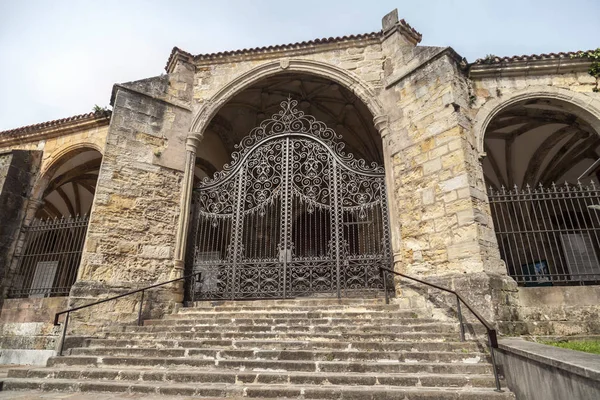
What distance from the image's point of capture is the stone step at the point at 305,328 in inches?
191

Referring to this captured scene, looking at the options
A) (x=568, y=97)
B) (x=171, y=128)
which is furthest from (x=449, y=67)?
(x=171, y=128)

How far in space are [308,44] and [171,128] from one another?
3.69m

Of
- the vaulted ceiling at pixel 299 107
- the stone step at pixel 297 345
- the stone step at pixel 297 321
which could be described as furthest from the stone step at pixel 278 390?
the vaulted ceiling at pixel 299 107

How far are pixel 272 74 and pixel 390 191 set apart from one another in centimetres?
407

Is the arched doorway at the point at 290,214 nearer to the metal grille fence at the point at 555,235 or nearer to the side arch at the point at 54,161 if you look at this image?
the metal grille fence at the point at 555,235

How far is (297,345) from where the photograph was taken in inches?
181

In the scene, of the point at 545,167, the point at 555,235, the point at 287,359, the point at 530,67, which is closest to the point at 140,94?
the point at 287,359

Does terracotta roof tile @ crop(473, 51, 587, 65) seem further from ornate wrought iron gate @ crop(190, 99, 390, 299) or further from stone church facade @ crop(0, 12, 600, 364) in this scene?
ornate wrought iron gate @ crop(190, 99, 390, 299)

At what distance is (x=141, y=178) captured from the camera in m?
7.09

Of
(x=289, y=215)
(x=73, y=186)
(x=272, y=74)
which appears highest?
(x=272, y=74)

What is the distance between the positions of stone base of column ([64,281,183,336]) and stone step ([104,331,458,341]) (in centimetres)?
37

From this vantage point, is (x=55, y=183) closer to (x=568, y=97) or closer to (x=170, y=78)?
(x=170, y=78)

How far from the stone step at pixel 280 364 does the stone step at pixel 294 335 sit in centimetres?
59

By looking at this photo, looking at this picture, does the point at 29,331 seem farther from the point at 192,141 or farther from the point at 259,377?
the point at 259,377
